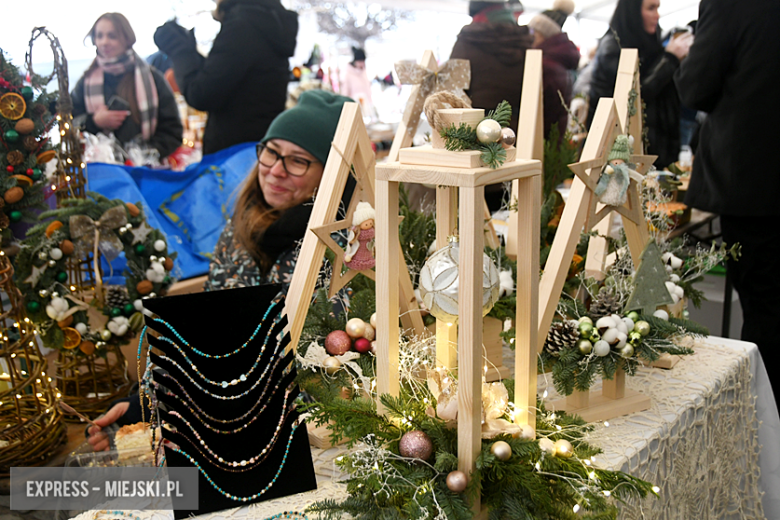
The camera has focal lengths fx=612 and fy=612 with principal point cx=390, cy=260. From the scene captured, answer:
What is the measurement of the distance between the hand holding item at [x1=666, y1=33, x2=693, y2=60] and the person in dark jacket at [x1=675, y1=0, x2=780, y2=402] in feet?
2.79

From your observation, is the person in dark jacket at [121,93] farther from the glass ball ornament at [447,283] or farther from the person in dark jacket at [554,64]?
the glass ball ornament at [447,283]

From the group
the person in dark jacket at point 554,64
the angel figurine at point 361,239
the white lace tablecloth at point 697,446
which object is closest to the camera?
the white lace tablecloth at point 697,446

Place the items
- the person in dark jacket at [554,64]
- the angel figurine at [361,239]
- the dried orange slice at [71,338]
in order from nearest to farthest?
the angel figurine at [361,239] < the dried orange slice at [71,338] < the person in dark jacket at [554,64]

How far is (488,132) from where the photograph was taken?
0.75 m

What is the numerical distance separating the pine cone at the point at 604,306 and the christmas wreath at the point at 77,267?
1.14 metres

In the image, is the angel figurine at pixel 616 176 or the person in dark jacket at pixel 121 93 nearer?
the angel figurine at pixel 616 176

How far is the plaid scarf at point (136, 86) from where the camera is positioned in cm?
239

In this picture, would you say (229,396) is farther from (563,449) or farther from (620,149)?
(620,149)

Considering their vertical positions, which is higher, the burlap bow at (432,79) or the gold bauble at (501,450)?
the burlap bow at (432,79)

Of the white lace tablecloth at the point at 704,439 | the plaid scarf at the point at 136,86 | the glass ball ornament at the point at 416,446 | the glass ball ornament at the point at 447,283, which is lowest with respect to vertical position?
the white lace tablecloth at the point at 704,439

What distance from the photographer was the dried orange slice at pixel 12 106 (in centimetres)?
146

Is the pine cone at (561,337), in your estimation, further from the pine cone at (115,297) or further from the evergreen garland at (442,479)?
the pine cone at (115,297)

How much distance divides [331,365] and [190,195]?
1.72 m

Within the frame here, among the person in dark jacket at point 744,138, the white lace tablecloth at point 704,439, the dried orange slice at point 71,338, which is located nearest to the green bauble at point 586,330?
the white lace tablecloth at point 704,439
